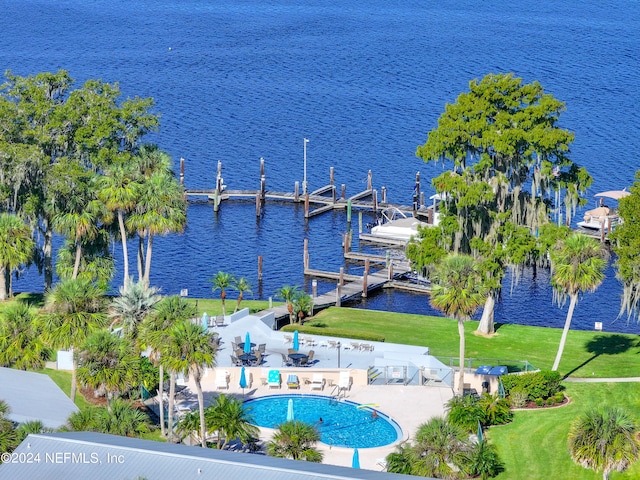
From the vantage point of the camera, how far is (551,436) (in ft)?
185

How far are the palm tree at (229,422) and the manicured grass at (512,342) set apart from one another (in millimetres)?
17975

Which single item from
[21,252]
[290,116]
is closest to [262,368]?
[21,252]

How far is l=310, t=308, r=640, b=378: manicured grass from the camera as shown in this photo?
67000 millimetres

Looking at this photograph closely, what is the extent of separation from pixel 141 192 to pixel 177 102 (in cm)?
7848

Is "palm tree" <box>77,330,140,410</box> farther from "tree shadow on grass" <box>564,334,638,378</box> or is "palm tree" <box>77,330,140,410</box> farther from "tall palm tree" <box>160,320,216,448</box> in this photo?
"tree shadow on grass" <box>564,334,638,378</box>

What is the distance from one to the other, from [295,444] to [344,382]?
1360cm

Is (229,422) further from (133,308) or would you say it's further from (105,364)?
(133,308)

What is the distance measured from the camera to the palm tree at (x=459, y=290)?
58500mm

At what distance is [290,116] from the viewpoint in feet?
461

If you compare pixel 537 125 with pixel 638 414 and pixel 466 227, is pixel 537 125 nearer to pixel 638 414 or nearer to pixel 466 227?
pixel 466 227

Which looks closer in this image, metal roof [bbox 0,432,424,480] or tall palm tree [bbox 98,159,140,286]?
metal roof [bbox 0,432,424,480]

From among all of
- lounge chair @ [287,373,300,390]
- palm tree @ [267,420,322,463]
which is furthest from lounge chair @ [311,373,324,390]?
palm tree @ [267,420,322,463]

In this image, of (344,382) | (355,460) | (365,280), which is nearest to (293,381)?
(344,382)

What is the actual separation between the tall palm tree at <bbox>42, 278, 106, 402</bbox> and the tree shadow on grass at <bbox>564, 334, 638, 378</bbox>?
28.3 m
